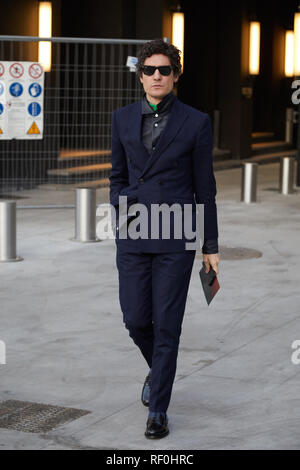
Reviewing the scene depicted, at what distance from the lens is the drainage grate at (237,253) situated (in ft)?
32.8

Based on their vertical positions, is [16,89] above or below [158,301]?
above

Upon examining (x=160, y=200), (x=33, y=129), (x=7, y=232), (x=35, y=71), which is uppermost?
(x=35, y=71)

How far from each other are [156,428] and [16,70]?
748cm

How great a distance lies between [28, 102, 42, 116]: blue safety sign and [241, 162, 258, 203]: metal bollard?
429 cm

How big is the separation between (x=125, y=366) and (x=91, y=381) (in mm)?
381

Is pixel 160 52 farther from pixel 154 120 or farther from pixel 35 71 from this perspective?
pixel 35 71

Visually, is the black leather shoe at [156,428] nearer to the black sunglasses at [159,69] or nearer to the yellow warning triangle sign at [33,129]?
the black sunglasses at [159,69]

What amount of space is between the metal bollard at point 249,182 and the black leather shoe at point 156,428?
1020cm

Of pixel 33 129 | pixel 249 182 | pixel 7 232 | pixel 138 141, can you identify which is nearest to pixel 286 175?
pixel 249 182

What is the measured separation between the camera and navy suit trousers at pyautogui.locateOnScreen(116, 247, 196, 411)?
4793 mm

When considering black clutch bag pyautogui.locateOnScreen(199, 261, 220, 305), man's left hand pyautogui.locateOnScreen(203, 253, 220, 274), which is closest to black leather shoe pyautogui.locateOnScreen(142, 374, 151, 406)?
black clutch bag pyautogui.locateOnScreen(199, 261, 220, 305)

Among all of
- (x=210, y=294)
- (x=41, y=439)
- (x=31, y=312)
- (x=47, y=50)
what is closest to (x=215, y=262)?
(x=210, y=294)

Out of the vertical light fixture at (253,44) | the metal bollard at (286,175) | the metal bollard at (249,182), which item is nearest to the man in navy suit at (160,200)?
the metal bollard at (249,182)

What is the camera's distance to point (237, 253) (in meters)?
10.2
